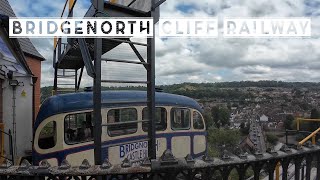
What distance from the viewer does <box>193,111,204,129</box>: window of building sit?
32.2ft

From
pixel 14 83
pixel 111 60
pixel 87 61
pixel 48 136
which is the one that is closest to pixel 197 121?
pixel 48 136

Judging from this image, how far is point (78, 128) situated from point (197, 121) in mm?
4435

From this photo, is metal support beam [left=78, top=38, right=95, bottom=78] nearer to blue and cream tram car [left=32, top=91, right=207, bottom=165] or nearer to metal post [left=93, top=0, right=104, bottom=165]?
metal post [left=93, top=0, right=104, bottom=165]

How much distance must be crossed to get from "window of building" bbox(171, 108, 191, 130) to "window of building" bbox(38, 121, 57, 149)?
11.6 feet

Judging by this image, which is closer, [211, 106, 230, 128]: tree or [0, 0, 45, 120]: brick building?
[0, 0, 45, 120]: brick building

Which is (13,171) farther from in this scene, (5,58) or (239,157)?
(5,58)

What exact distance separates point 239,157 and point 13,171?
61.2 inches

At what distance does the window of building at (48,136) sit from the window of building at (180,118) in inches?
139

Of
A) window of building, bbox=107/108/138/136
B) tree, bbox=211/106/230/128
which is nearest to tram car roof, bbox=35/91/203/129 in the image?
window of building, bbox=107/108/138/136

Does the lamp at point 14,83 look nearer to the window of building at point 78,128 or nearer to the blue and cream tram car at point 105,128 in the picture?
the blue and cream tram car at point 105,128

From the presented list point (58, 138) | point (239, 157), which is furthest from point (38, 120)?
point (239, 157)

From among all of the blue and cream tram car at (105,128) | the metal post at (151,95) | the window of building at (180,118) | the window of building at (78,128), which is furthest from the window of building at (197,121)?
the metal post at (151,95)

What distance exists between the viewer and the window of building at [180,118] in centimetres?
886

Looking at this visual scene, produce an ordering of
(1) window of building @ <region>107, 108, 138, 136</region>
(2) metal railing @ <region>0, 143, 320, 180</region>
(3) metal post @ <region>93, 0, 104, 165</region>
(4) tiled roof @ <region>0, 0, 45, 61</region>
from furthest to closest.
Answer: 1. (4) tiled roof @ <region>0, 0, 45, 61</region>
2. (1) window of building @ <region>107, 108, 138, 136</region>
3. (3) metal post @ <region>93, 0, 104, 165</region>
4. (2) metal railing @ <region>0, 143, 320, 180</region>
